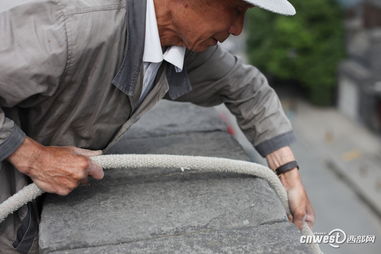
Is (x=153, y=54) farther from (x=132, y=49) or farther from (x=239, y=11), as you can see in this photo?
(x=239, y=11)

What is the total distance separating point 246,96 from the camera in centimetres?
241

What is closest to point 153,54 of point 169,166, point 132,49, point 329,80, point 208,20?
point 132,49

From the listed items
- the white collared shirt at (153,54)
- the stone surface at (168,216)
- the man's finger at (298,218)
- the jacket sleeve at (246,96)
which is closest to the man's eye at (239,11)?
the white collared shirt at (153,54)

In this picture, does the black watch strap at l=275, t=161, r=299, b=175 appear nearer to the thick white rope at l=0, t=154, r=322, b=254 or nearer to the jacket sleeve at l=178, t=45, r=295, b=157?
the jacket sleeve at l=178, t=45, r=295, b=157

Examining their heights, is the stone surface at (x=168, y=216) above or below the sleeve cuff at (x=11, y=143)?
below

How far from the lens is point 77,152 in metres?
1.87

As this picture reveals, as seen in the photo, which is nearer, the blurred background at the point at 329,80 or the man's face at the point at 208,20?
the man's face at the point at 208,20

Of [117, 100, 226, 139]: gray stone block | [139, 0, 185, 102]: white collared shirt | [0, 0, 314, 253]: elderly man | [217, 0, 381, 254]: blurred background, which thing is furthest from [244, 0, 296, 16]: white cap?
[217, 0, 381, 254]: blurred background

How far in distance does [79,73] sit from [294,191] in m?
0.99

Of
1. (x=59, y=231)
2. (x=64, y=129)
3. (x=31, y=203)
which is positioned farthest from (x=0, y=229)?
(x=64, y=129)

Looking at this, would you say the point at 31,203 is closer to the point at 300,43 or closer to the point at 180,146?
the point at 180,146

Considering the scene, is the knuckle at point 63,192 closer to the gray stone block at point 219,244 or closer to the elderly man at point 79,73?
the elderly man at point 79,73

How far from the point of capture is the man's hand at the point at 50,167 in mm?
1808

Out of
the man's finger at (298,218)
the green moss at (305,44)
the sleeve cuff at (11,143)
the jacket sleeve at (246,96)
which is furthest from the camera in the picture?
the green moss at (305,44)
